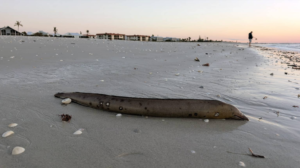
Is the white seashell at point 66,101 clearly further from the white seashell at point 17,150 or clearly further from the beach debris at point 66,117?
the white seashell at point 17,150

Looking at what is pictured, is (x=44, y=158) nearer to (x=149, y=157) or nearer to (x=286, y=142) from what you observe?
(x=149, y=157)

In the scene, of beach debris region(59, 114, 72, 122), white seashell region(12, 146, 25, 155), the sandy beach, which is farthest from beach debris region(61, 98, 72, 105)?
white seashell region(12, 146, 25, 155)

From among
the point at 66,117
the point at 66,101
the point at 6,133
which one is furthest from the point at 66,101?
the point at 6,133

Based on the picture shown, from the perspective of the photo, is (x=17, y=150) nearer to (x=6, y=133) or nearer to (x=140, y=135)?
(x=6, y=133)

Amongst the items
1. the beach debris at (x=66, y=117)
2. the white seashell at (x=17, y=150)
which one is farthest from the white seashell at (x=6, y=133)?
the beach debris at (x=66, y=117)

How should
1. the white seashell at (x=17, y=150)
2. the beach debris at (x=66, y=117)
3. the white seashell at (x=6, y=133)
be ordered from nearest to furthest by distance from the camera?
the white seashell at (x=17, y=150)
the white seashell at (x=6, y=133)
the beach debris at (x=66, y=117)

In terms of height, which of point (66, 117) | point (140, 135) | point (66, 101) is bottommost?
point (140, 135)

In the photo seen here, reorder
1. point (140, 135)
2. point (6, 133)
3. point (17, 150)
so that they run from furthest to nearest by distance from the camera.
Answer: point (140, 135)
point (6, 133)
point (17, 150)

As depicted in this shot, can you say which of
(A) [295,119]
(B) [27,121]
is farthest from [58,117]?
(A) [295,119]

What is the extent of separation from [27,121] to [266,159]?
3.32 metres

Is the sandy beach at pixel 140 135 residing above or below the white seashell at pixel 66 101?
below

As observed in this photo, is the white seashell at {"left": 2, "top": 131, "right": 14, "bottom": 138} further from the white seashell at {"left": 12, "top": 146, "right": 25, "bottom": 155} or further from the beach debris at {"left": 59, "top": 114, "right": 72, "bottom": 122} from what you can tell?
the beach debris at {"left": 59, "top": 114, "right": 72, "bottom": 122}

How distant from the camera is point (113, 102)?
10.8ft

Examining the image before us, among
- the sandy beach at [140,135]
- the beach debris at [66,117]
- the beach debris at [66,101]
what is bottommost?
the sandy beach at [140,135]
